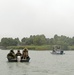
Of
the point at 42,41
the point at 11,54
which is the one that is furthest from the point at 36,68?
the point at 42,41

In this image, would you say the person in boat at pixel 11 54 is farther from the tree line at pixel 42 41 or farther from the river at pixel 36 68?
the tree line at pixel 42 41

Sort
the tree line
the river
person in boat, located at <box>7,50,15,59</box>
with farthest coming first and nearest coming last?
the tree line
person in boat, located at <box>7,50,15,59</box>
the river

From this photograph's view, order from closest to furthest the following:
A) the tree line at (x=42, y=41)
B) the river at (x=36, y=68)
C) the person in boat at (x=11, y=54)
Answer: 1. the river at (x=36, y=68)
2. the person in boat at (x=11, y=54)
3. the tree line at (x=42, y=41)

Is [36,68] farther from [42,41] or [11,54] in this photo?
[42,41]

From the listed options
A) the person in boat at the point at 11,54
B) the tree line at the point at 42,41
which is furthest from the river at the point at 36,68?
the tree line at the point at 42,41

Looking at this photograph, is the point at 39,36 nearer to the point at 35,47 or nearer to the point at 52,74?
the point at 35,47

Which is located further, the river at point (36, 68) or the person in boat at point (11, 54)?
the person in boat at point (11, 54)

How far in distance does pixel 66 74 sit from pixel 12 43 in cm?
15429

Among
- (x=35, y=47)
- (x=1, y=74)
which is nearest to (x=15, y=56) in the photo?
(x=1, y=74)

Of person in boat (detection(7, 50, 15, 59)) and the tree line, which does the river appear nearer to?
person in boat (detection(7, 50, 15, 59))

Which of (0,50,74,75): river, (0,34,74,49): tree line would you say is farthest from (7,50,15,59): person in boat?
(0,34,74,49): tree line

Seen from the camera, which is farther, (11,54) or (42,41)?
(42,41)

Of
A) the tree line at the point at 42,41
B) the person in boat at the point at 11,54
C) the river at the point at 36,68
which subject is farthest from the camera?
the tree line at the point at 42,41

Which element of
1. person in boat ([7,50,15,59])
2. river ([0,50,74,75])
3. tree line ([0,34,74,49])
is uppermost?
tree line ([0,34,74,49])
